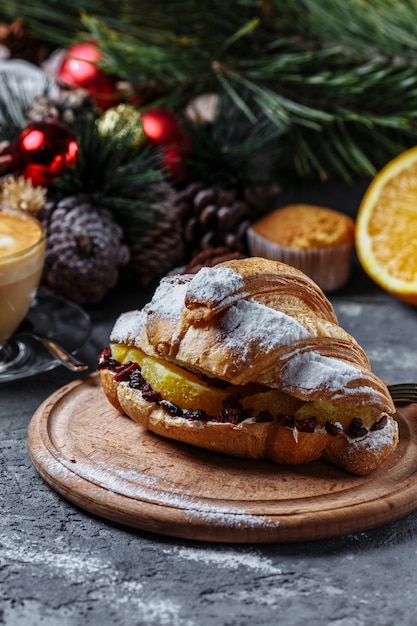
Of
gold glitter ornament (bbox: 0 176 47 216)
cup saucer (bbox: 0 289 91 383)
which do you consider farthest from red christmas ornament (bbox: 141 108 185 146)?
cup saucer (bbox: 0 289 91 383)

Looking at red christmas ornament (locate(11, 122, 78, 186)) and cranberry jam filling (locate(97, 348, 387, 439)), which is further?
red christmas ornament (locate(11, 122, 78, 186))

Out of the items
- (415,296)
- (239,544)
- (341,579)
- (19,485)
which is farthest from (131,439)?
(415,296)

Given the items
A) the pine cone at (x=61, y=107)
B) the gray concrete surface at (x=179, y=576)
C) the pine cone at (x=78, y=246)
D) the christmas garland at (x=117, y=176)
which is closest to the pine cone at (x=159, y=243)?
Answer: the christmas garland at (x=117, y=176)

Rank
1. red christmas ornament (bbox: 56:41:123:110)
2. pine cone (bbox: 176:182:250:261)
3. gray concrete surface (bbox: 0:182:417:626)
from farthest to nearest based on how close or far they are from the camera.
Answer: red christmas ornament (bbox: 56:41:123:110), pine cone (bbox: 176:182:250:261), gray concrete surface (bbox: 0:182:417:626)

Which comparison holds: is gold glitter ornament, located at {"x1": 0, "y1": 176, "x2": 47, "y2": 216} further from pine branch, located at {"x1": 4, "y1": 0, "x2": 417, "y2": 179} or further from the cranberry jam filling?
the cranberry jam filling

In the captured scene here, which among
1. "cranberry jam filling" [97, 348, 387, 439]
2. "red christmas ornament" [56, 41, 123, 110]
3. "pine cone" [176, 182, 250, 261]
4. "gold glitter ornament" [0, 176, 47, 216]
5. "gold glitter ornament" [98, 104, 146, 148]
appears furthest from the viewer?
"red christmas ornament" [56, 41, 123, 110]

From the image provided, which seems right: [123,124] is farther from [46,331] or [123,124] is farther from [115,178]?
[46,331]

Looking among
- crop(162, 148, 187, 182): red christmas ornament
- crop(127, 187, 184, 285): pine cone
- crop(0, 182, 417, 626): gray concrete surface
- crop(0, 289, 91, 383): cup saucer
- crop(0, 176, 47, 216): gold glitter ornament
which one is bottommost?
crop(0, 289, 91, 383): cup saucer
